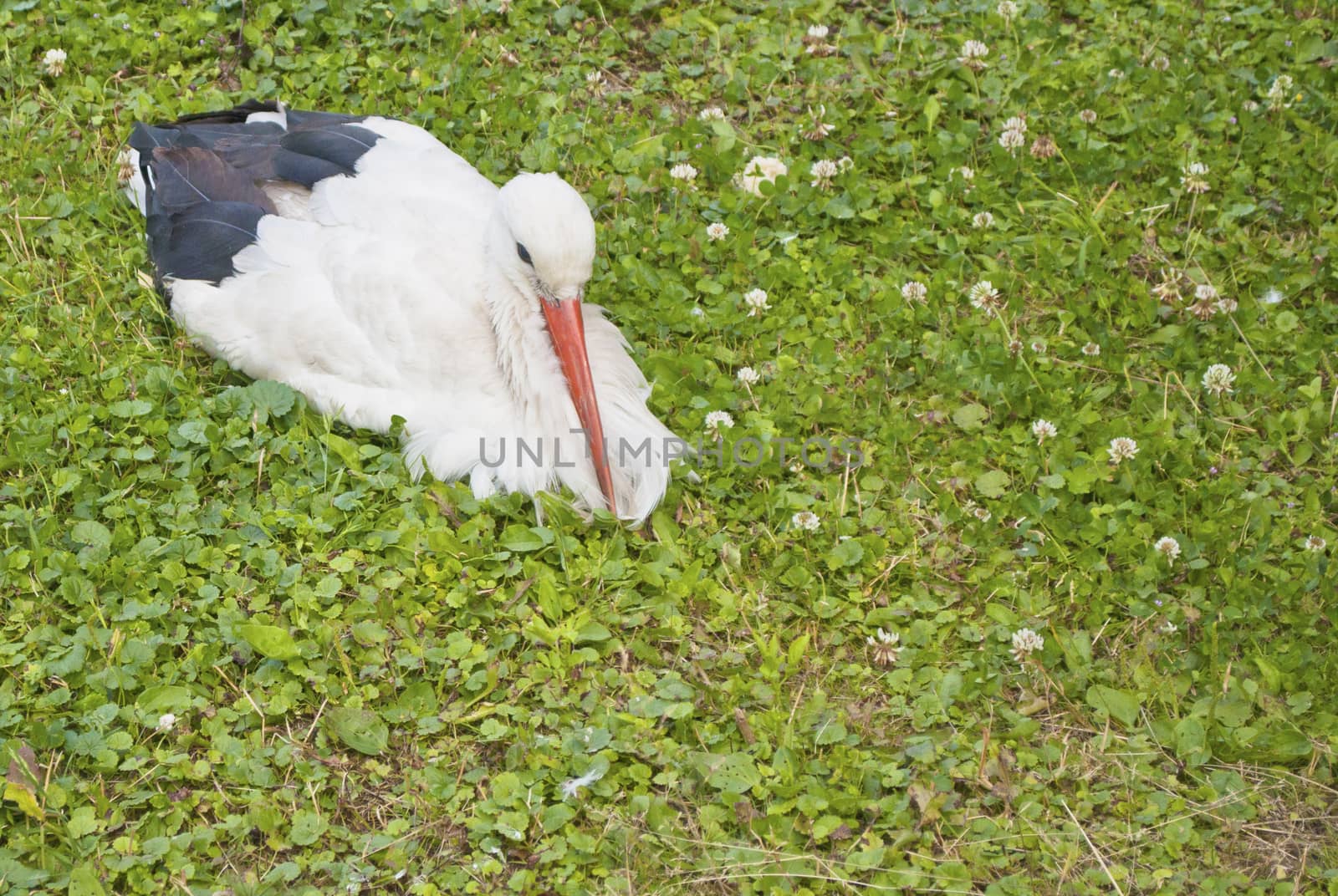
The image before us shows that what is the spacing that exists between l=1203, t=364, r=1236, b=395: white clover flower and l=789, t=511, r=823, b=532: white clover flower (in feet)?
4.40

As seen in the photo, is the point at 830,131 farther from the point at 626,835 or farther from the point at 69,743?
the point at 69,743

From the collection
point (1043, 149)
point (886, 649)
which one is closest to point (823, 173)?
point (1043, 149)

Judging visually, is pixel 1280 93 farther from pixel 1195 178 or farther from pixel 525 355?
pixel 525 355

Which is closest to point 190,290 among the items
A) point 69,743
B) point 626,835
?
point 69,743

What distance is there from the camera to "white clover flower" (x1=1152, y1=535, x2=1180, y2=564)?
11.6 feet

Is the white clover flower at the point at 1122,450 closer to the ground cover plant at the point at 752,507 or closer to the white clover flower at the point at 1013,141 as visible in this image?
the ground cover plant at the point at 752,507

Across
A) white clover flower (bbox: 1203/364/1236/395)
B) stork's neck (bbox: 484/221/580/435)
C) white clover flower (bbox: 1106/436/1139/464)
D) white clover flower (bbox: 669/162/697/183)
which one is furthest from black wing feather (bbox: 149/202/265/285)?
white clover flower (bbox: 1203/364/1236/395)

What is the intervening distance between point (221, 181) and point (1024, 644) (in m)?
2.81

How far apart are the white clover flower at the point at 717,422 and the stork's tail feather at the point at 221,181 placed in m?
1.38

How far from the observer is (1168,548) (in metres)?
3.56

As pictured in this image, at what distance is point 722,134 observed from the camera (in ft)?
16.0

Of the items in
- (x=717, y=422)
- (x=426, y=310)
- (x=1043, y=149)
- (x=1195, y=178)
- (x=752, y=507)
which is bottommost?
(x=752, y=507)

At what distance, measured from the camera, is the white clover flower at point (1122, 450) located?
149 inches

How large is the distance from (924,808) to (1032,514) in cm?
103
